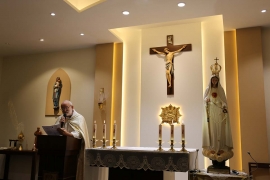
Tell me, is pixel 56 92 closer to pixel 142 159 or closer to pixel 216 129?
pixel 142 159

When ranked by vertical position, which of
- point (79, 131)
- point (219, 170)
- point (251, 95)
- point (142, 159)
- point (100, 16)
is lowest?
point (219, 170)

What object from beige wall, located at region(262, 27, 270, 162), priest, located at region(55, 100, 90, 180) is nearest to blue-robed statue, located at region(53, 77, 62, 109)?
priest, located at region(55, 100, 90, 180)

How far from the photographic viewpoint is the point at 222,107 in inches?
171

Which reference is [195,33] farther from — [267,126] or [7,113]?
[7,113]

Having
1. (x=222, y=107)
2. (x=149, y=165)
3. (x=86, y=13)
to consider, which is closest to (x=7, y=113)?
(x=86, y=13)

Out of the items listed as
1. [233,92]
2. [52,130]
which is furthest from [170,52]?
[52,130]

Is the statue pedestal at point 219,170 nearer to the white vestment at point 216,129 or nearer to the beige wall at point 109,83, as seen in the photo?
the white vestment at point 216,129

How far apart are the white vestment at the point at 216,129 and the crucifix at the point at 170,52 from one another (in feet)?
6.48

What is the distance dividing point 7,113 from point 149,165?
19.2ft

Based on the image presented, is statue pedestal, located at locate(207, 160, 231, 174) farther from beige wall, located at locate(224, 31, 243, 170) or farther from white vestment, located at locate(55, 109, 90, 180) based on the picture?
white vestment, located at locate(55, 109, 90, 180)

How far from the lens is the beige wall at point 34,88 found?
7496 millimetres

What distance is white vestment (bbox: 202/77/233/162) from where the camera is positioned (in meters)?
4.23

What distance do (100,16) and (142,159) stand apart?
303cm

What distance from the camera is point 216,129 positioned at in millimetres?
4312
